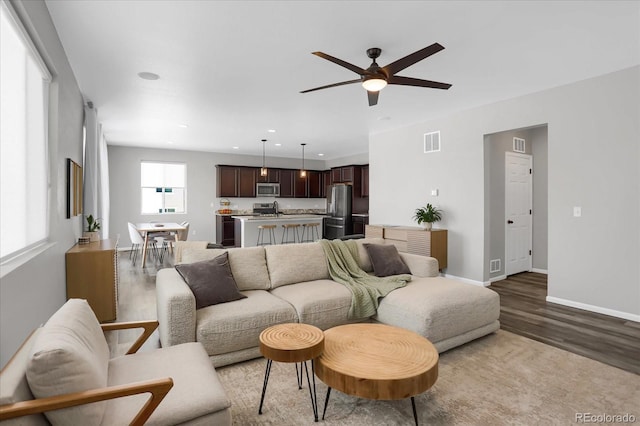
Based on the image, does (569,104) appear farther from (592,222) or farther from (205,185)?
(205,185)

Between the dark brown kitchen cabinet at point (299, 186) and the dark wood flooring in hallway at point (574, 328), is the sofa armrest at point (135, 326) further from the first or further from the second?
the dark brown kitchen cabinet at point (299, 186)

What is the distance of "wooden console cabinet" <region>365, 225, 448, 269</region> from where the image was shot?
5355 millimetres

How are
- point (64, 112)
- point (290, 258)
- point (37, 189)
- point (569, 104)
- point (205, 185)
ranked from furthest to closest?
1. point (205, 185)
2. point (569, 104)
3. point (290, 258)
4. point (64, 112)
5. point (37, 189)

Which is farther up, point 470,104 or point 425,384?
point 470,104

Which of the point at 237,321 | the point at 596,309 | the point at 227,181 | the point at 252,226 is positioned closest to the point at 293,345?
the point at 237,321

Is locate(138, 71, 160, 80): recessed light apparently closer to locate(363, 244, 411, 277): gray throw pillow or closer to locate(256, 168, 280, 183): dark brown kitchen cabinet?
locate(363, 244, 411, 277): gray throw pillow

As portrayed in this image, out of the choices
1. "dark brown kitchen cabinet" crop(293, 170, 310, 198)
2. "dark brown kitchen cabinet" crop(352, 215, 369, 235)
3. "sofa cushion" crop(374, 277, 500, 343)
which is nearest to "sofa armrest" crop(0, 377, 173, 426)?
"sofa cushion" crop(374, 277, 500, 343)

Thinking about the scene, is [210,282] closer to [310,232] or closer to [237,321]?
[237,321]

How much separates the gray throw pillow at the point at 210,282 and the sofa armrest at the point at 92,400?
1406 mm

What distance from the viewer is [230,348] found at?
2.60 m

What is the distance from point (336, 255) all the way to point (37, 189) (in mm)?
2696

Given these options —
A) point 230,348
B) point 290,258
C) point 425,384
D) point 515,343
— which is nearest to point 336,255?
point 290,258

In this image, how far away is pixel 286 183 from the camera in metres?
Answer: 10.5

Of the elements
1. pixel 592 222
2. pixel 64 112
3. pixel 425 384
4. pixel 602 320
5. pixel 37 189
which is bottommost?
pixel 602 320
